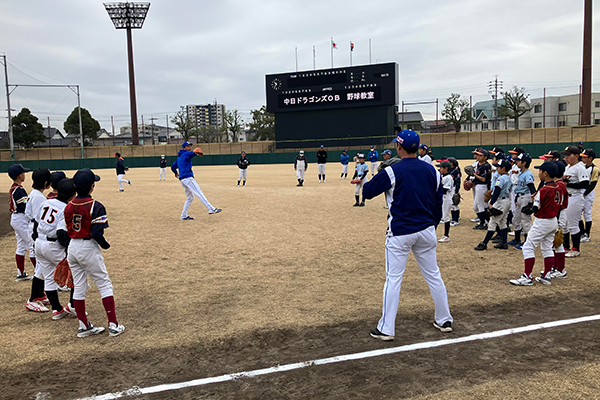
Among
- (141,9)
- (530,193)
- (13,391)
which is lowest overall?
(13,391)

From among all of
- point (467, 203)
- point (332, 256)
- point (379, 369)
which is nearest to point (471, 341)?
point (379, 369)

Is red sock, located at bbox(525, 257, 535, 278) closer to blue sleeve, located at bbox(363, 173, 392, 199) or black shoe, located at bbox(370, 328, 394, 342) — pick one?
black shoe, located at bbox(370, 328, 394, 342)

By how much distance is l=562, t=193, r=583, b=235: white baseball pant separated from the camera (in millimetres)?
7828

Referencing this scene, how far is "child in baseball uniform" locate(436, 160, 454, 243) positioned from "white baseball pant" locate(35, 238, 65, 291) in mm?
7427

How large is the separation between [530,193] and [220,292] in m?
6.21

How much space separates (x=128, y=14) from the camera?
57.5 meters

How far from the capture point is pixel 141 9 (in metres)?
57.8

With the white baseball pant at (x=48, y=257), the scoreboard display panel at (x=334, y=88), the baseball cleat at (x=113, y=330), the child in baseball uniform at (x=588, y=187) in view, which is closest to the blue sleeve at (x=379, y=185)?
the baseball cleat at (x=113, y=330)

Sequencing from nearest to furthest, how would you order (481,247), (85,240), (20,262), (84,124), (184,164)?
(85,240)
(20,262)
(481,247)
(184,164)
(84,124)

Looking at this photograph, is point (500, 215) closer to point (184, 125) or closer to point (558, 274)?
point (558, 274)

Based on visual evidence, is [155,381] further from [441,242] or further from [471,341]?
[441,242]

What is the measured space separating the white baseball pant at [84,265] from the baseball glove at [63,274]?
14.6 inches

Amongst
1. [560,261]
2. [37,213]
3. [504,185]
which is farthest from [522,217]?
[37,213]

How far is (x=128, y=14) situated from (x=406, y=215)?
63.6 meters
